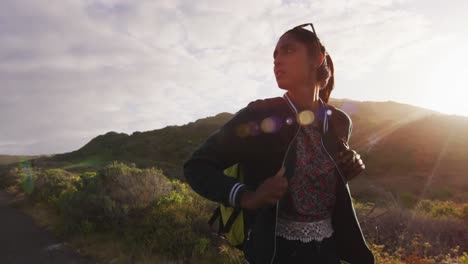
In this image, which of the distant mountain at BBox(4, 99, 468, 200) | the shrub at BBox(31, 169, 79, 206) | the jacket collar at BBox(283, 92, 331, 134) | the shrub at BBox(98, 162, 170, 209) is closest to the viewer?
the jacket collar at BBox(283, 92, 331, 134)

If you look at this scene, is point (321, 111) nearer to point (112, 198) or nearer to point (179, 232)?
point (179, 232)

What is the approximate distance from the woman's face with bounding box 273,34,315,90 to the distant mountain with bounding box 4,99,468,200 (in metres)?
21.9

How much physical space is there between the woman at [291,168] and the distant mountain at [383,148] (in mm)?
21700

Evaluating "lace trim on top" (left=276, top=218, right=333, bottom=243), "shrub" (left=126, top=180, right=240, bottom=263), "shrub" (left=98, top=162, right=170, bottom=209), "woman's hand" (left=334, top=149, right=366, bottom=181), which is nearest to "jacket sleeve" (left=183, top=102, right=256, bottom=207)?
"lace trim on top" (left=276, top=218, right=333, bottom=243)

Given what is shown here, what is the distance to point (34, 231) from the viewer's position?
10.5 m

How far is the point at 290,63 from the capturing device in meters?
1.87

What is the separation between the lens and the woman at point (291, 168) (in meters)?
1.58

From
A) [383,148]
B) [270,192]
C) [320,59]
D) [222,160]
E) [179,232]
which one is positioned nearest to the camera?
[270,192]

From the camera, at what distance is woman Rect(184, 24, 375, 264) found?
5.19 ft

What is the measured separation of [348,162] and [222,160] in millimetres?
707

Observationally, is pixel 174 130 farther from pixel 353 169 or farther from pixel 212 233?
pixel 353 169

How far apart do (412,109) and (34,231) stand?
63748 mm

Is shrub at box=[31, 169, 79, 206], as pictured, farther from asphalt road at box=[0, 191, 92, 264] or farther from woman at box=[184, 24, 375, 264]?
woman at box=[184, 24, 375, 264]

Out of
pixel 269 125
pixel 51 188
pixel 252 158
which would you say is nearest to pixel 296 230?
pixel 252 158
